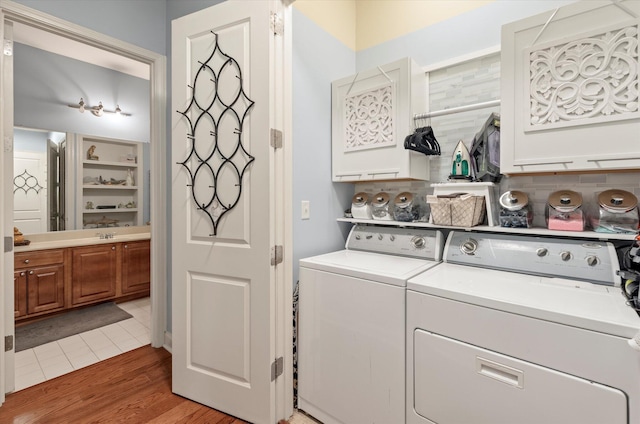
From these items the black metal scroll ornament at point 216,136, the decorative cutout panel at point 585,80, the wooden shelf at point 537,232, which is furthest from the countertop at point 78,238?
the decorative cutout panel at point 585,80

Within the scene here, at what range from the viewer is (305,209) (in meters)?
1.98

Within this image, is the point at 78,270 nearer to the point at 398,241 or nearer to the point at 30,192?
the point at 30,192

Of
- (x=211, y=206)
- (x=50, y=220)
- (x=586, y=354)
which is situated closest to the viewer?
(x=586, y=354)

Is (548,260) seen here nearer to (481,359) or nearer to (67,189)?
(481,359)

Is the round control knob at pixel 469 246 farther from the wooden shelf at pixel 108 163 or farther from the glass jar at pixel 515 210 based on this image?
the wooden shelf at pixel 108 163

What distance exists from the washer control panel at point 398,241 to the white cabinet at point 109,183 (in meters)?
3.40

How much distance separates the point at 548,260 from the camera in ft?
4.67

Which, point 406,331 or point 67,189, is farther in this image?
point 67,189

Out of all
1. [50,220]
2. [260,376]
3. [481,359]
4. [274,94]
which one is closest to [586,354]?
[481,359]

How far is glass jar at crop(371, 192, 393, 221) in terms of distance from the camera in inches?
84.5

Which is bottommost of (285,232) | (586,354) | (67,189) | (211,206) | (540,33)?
(586,354)

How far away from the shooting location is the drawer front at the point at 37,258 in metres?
2.86

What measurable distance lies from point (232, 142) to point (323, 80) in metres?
0.87

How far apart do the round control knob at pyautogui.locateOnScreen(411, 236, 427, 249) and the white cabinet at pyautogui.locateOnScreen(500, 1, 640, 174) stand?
1.90 feet
